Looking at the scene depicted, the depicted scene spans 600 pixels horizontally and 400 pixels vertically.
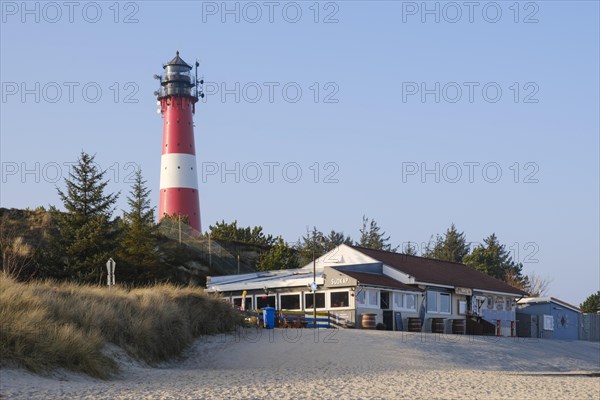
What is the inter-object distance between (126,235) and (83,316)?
71.7 feet

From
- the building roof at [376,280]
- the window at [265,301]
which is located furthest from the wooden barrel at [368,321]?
the window at [265,301]

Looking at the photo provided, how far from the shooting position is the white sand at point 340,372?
16.8 meters

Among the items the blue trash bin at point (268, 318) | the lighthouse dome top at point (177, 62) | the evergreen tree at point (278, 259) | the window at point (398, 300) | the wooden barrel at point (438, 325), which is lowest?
the wooden barrel at point (438, 325)

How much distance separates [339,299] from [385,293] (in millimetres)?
2439

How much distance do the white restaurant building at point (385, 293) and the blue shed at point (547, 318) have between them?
1.02 meters

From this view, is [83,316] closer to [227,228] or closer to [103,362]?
[103,362]

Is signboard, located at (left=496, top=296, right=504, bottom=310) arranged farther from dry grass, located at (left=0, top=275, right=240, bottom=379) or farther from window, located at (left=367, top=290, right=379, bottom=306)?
dry grass, located at (left=0, top=275, right=240, bottom=379)

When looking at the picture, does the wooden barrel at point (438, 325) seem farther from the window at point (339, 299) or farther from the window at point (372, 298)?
the window at point (339, 299)

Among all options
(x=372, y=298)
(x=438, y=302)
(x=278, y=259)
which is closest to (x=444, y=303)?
(x=438, y=302)

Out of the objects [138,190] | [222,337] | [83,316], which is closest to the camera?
[83,316]

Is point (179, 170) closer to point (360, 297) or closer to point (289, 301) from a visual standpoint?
point (289, 301)

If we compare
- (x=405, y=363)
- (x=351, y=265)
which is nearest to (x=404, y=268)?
(x=351, y=265)

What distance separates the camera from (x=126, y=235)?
43.7 metres

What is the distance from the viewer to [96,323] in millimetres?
22062
